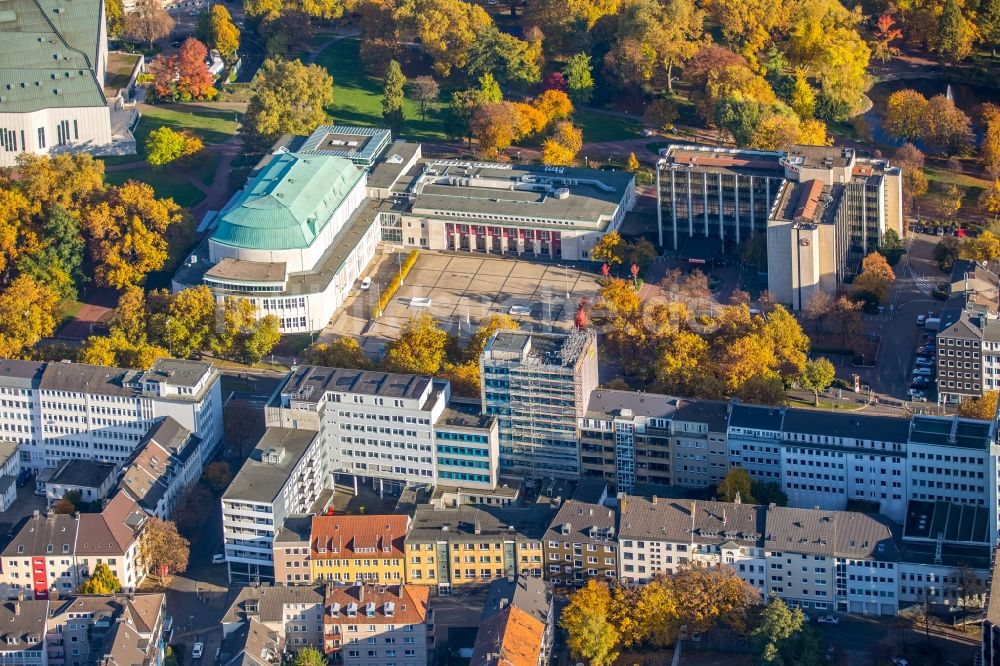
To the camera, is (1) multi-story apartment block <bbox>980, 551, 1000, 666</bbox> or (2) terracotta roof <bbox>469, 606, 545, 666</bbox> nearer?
(1) multi-story apartment block <bbox>980, 551, 1000, 666</bbox>

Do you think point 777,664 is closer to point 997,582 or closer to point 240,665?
point 997,582

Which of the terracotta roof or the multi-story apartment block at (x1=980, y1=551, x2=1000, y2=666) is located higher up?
the multi-story apartment block at (x1=980, y1=551, x2=1000, y2=666)

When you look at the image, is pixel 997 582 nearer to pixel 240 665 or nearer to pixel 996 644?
pixel 996 644

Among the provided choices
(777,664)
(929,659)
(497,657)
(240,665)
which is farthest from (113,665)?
(929,659)

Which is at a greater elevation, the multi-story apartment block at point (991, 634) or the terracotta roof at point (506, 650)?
the multi-story apartment block at point (991, 634)

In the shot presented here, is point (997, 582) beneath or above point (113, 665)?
above

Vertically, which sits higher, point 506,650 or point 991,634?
point 991,634

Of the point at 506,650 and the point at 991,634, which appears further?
the point at 506,650

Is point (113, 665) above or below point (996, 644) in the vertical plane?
below

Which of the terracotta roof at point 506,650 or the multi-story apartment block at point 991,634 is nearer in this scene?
the multi-story apartment block at point 991,634
